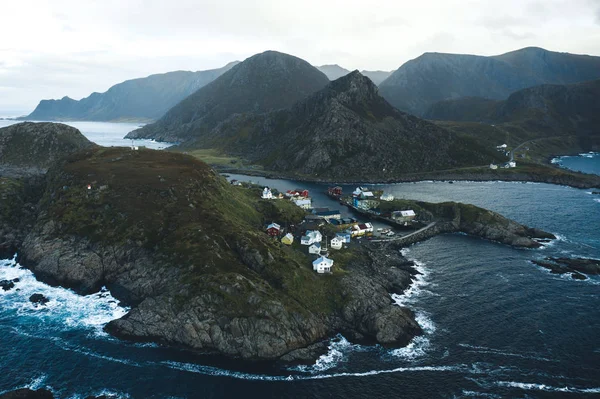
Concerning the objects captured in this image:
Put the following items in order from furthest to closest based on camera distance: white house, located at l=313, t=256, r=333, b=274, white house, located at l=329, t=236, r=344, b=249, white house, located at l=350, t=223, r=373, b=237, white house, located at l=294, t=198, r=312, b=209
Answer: white house, located at l=294, t=198, r=312, b=209 < white house, located at l=350, t=223, r=373, b=237 < white house, located at l=329, t=236, r=344, b=249 < white house, located at l=313, t=256, r=333, b=274

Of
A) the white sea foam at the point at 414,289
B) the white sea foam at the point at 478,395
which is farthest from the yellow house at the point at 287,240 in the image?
the white sea foam at the point at 478,395

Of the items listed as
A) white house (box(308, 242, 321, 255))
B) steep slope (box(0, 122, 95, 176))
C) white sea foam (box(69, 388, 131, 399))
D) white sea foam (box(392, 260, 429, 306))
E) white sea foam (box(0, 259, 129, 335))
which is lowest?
white sea foam (box(69, 388, 131, 399))

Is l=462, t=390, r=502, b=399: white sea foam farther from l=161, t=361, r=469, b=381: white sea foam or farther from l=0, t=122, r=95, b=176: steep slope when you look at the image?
l=0, t=122, r=95, b=176: steep slope

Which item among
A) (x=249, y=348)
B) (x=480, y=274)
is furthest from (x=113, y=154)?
(x=480, y=274)

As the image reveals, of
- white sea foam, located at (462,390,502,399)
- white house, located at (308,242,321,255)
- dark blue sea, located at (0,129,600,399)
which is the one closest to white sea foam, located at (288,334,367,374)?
dark blue sea, located at (0,129,600,399)

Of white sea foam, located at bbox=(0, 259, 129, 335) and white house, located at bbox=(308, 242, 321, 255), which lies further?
white house, located at bbox=(308, 242, 321, 255)

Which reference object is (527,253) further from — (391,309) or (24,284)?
(24,284)
